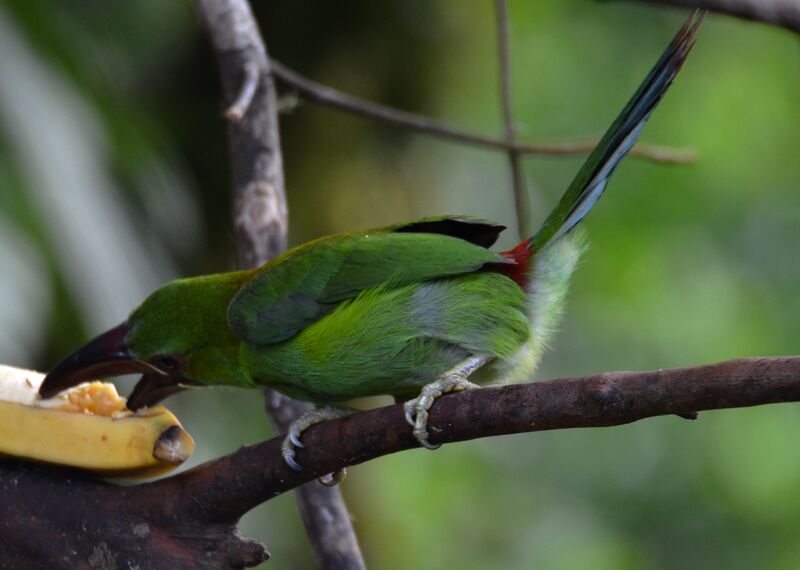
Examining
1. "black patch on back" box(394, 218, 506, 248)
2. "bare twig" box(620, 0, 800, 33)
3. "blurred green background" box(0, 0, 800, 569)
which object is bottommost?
"blurred green background" box(0, 0, 800, 569)

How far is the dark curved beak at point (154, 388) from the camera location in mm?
2469

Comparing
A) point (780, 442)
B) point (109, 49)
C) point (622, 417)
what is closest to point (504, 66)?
point (622, 417)

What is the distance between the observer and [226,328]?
2500 millimetres

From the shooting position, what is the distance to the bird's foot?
6.28ft

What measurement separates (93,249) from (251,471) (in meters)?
1.77

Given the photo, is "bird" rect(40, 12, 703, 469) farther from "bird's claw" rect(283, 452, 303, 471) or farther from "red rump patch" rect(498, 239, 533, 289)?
"bird's claw" rect(283, 452, 303, 471)

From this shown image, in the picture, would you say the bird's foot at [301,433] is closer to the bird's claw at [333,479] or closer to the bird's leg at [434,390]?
the bird's claw at [333,479]

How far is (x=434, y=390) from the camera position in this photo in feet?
6.85

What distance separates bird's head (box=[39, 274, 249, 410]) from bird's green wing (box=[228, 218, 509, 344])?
9 centimetres

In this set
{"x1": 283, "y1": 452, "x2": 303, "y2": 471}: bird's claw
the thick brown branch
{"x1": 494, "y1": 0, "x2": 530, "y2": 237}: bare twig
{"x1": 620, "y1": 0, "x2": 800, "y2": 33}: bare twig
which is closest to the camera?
the thick brown branch

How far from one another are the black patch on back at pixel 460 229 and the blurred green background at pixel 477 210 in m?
1.37

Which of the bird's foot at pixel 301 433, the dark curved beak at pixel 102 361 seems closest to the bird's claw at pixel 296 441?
the bird's foot at pixel 301 433

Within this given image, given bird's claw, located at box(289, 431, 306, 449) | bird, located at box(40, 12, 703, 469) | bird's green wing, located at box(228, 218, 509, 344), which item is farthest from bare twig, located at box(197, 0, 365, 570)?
bird's claw, located at box(289, 431, 306, 449)

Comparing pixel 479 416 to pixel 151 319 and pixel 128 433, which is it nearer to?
pixel 128 433
